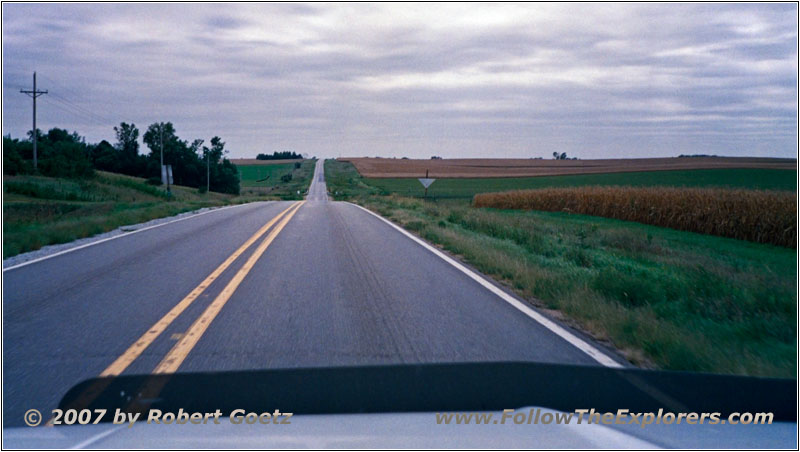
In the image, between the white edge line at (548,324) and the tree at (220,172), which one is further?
the tree at (220,172)

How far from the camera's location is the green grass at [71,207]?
17.3m

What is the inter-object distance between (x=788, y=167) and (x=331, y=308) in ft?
248

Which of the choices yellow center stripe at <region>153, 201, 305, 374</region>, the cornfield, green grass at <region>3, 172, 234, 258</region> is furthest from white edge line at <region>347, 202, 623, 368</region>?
the cornfield

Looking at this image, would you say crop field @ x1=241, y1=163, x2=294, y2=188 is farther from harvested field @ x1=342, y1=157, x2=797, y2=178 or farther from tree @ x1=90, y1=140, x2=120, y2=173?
tree @ x1=90, y1=140, x2=120, y2=173

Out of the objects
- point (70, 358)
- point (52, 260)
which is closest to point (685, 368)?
point (70, 358)

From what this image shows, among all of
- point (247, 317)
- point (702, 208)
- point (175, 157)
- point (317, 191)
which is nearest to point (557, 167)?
point (317, 191)

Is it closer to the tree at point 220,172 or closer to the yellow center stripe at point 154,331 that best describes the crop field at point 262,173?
the tree at point 220,172

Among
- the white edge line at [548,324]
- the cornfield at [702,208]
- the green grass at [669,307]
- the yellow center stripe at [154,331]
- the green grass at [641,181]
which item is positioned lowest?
the yellow center stripe at [154,331]

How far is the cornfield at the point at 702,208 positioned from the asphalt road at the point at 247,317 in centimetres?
1847

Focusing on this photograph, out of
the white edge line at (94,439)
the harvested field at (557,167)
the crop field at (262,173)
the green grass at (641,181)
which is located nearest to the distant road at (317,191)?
the green grass at (641,181)

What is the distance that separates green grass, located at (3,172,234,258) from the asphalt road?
4251 millimetres

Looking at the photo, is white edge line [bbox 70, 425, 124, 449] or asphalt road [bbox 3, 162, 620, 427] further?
asphalt road [bbox 3, 162, 620, 427]

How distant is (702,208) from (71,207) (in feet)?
117

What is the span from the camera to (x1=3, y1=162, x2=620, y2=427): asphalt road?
601 cm
